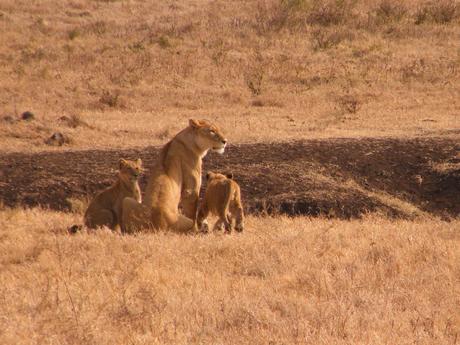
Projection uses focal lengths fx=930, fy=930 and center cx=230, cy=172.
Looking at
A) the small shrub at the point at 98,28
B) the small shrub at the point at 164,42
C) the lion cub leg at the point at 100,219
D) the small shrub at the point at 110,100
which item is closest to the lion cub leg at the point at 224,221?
the lion cub leg at the point at 100,219

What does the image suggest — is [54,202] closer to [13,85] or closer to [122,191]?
[122,191]

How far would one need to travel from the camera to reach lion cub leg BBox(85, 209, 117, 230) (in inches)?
400

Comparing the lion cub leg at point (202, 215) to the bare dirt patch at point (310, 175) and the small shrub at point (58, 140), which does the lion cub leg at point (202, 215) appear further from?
the small shrub at point (58, 140)

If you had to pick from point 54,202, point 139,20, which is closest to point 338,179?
point 54,202

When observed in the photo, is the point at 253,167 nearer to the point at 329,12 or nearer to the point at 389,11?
the point at 329,12

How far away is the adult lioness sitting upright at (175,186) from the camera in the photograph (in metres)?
9.88

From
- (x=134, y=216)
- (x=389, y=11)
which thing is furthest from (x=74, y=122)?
(x=389, y=11)

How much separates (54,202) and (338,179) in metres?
4.07

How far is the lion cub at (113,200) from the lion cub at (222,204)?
0.77 metres

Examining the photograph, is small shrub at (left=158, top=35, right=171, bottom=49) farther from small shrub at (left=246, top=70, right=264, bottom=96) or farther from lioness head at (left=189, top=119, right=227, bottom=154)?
lioness head at (left=189, top=119, right=227, bottom=154)

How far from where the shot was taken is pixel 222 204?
10336mm

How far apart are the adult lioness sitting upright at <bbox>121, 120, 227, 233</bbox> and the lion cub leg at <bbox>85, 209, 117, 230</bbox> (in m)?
0.25

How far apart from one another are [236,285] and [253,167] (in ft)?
19.5

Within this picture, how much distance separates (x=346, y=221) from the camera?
448 inches
